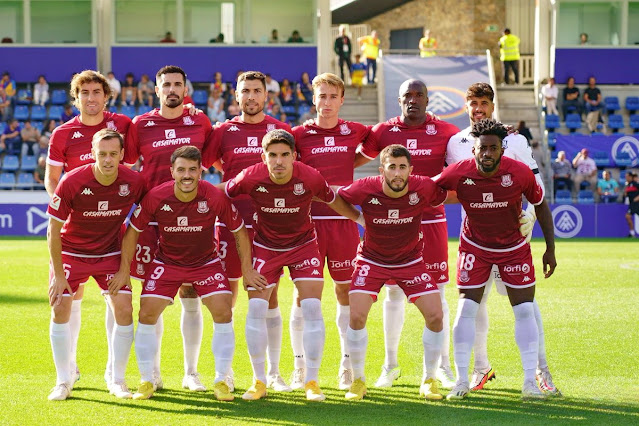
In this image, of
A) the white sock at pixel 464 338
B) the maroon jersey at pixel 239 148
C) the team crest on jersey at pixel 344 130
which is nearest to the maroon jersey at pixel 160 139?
the maroon jersey at pixel 239 148

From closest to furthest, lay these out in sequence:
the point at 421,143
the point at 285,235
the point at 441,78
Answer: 1. the point at 285,235
2. the point at 421,143
3. the point at 441,78

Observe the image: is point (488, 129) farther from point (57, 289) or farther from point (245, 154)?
point (57, 289)

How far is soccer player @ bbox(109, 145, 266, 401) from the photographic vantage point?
286 inches

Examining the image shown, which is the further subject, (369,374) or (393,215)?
(369,374)

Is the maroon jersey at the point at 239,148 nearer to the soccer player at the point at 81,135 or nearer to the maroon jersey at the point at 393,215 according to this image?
the soccer player at the point at 81,135

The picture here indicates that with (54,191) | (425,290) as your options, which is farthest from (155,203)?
(425,290)

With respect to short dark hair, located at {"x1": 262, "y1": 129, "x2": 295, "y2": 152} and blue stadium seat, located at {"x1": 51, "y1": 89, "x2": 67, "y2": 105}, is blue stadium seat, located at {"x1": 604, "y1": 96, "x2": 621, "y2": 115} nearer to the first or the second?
blue stadium seat, located at {"x1": 51, "y1": 89, "x2": 67, "y2": 105}

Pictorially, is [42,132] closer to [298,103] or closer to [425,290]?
[298,103]

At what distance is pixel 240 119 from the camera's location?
8.05m

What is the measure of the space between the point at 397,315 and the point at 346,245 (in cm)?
76

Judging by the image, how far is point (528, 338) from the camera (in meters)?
7.28

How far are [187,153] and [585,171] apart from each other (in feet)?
66.3

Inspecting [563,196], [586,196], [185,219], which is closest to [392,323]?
[185,219]

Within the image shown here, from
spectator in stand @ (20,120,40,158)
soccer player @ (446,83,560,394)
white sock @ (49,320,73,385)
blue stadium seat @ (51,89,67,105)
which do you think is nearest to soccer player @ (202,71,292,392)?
white sock @ (49,320,73,385)
